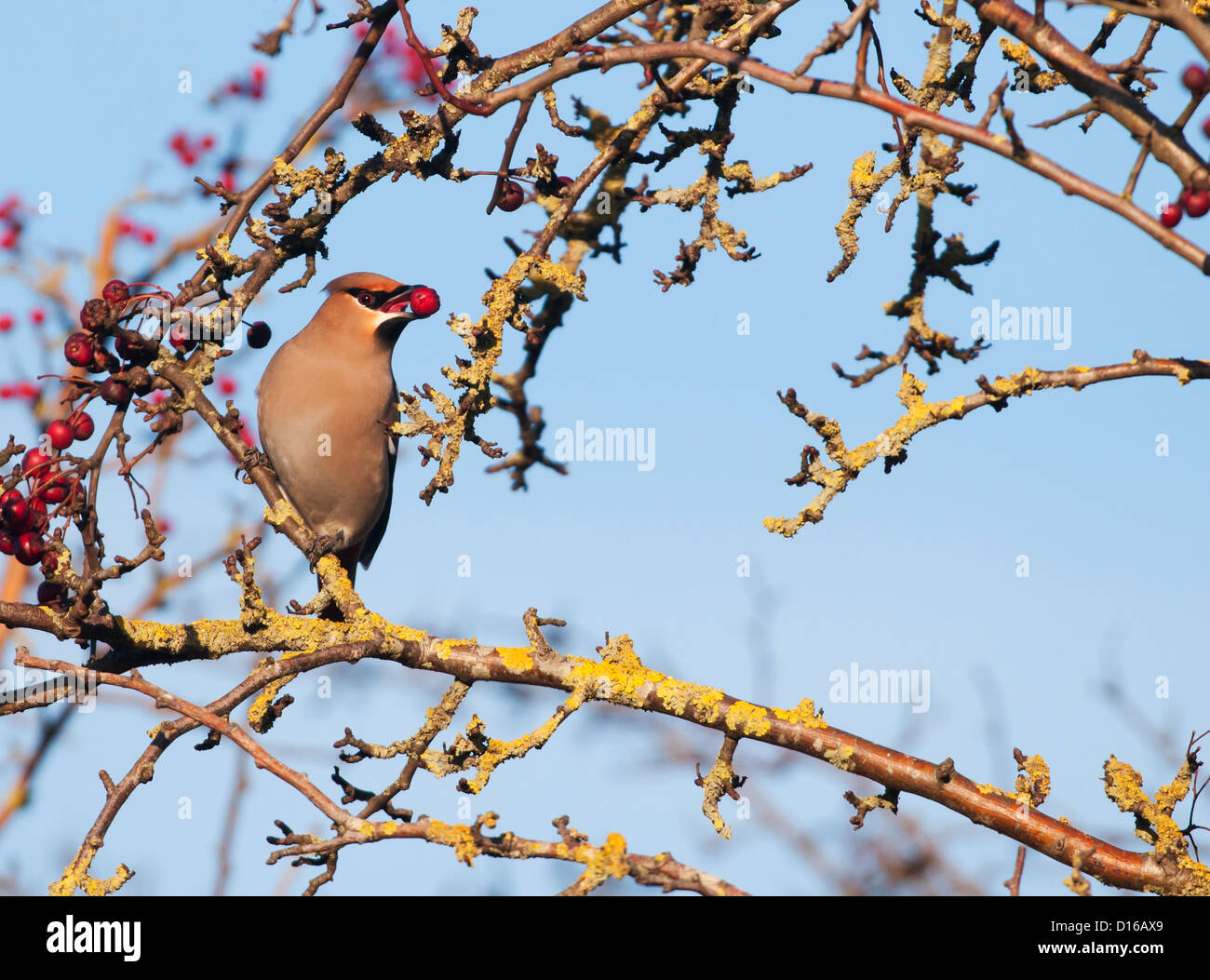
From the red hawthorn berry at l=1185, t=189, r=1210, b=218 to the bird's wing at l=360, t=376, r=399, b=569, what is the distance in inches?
125

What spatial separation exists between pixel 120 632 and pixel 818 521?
1616 millimetres

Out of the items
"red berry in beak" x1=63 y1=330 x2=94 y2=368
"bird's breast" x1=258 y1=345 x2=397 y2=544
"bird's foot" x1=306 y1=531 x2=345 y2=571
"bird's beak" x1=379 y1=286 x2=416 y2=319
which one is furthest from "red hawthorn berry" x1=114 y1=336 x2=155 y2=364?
"bird's beak" x1=379 y1=286 x2=416 y2=319

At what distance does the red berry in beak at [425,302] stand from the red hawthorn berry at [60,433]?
1656 mm

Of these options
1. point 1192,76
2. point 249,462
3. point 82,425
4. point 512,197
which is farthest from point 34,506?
point 1192,76

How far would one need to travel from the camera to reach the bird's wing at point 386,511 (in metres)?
5.33

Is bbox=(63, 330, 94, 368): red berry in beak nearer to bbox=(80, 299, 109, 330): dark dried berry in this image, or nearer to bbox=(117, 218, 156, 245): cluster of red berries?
bbox=(80, 299, 109, 330): dark dried berry

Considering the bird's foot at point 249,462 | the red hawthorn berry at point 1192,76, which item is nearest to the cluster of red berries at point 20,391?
the bird's foot at point 249,462

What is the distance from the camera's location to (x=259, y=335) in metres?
3.80

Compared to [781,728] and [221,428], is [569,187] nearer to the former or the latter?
[221,428]

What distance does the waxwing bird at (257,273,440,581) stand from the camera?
15.9 feet

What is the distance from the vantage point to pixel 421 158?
3387 mm

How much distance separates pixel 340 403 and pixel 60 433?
5.38 feet

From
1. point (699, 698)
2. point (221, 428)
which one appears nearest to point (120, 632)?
point (221, 428)

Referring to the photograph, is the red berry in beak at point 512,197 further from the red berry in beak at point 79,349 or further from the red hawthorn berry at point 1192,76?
the red hawthorn berry at point 1192,76
